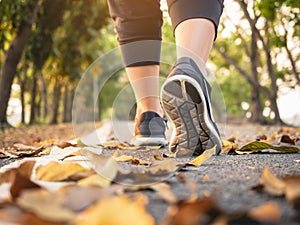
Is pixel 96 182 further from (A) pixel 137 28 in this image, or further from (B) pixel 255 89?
(B) pixel 255 89

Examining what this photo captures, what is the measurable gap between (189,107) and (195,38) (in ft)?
0.91

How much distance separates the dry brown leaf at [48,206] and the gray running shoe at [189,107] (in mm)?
1021

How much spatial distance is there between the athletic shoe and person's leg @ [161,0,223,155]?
2.17ft

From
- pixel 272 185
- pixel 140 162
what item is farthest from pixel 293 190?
pixel 140 162

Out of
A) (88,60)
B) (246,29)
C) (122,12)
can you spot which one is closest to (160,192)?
(122,12)

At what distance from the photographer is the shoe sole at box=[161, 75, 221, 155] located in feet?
6.13

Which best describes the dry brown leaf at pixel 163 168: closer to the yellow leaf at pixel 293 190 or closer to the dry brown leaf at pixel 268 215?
the yellow leaf at pixel 293 190

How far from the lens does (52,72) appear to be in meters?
13.9

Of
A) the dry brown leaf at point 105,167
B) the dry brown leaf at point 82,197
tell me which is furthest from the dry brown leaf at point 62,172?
the dry brown leaf at point 82,197

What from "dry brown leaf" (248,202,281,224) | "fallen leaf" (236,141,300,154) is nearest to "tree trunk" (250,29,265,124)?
"fallen leaf" (236,141,300,154)

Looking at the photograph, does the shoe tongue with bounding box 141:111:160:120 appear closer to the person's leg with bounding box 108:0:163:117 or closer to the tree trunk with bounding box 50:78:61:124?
the person's leg with bounding box 108:0:163:117

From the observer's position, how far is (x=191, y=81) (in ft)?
6.06

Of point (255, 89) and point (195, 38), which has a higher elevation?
point (255, 89)

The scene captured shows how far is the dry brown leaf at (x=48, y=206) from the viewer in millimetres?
828
